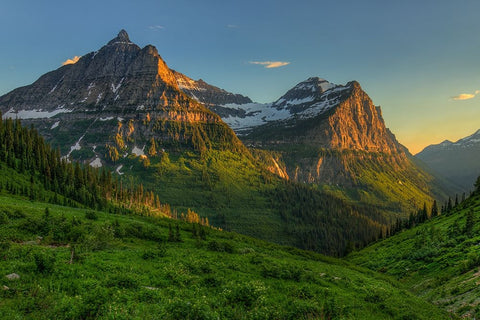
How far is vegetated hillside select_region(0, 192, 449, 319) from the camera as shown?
16531mm

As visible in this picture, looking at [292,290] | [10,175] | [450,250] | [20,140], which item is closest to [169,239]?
[292,290]

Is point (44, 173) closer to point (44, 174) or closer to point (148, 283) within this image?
point (44, 174)

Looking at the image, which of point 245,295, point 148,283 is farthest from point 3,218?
point 245,295

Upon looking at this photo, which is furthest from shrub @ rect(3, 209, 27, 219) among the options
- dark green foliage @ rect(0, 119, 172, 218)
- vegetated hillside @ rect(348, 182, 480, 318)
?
vegetated hillside @ rect(348, 182, 480, 318)

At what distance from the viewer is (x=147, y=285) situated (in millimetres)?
22312

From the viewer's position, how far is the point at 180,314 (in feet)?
53.4

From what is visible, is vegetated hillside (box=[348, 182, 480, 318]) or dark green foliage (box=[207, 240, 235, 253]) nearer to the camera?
vegetated hillside (box=[348, 182, 480, 318])

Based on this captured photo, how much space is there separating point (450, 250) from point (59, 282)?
60338 millimetres

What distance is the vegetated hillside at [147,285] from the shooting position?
16531mm

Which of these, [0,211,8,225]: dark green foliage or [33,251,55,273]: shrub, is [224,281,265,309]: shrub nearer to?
[33,251,55,273]: shrub

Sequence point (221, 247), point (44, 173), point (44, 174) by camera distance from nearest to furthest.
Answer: point (221, 247) → point (44, 174) → point (44, 173)

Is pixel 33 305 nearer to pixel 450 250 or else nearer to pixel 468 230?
pixel 450 250

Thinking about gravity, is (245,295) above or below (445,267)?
above

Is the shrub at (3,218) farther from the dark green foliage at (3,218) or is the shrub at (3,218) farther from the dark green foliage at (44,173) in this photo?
the dark green foliage at (44,173)
